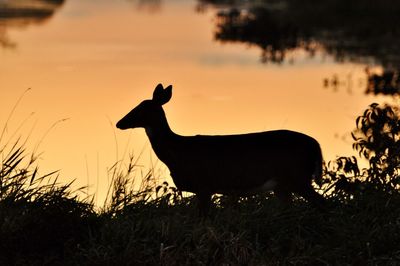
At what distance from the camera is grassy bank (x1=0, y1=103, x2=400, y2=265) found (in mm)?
8039

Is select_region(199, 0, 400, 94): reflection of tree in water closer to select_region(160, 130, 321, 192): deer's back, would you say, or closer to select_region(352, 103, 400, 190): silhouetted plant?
select_region(352, 103, 400, 190): silhouetted plant

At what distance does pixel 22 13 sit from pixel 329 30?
612 inches

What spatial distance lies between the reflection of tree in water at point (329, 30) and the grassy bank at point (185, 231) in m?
15.3

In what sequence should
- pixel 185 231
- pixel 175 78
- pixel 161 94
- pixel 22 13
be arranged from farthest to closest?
pixel 22 13 < pixel 175 78 < pixel 161 94 < pixel 185 231

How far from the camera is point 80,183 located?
42.3 feet

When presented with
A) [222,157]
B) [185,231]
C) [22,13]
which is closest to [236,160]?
[222,157]

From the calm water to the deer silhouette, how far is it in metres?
0.95

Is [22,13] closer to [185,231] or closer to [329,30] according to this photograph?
[329,30]

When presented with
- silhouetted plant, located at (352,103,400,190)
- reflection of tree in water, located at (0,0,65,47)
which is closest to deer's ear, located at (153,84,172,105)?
silhouetted plant, located at (352,103,400,190)

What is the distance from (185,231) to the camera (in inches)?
328

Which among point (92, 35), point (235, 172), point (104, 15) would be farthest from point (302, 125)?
point (104, 15)

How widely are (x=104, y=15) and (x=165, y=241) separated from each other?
40.9 meters

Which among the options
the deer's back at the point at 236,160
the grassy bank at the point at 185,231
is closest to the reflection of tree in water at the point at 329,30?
the grassy bank at the point at 185,231

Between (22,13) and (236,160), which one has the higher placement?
(236,160)
